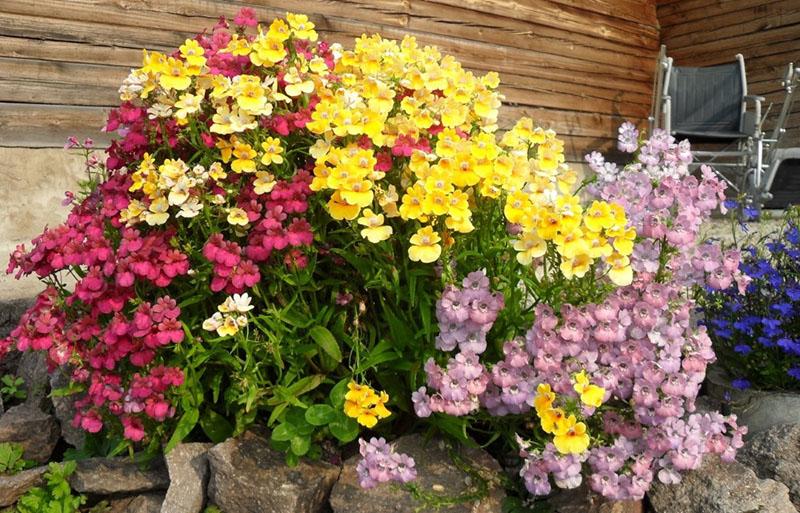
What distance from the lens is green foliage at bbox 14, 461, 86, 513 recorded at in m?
1.95

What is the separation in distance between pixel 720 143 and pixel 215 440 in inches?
218

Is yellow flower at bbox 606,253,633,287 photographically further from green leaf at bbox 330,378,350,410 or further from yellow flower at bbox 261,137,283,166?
yellow flower at bbox 261,137,283,166

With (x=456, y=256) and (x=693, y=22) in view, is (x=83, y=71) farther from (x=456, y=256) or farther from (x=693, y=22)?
(x=693, y=22)

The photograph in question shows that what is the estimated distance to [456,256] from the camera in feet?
5.78

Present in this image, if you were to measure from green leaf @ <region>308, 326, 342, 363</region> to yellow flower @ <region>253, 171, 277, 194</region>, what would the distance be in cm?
34

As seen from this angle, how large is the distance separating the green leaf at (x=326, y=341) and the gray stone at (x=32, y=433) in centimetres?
93

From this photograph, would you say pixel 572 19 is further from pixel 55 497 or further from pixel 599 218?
pixel 55 497

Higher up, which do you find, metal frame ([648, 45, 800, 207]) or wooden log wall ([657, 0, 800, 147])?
wooden log wall ([657, 0, 800, 147])

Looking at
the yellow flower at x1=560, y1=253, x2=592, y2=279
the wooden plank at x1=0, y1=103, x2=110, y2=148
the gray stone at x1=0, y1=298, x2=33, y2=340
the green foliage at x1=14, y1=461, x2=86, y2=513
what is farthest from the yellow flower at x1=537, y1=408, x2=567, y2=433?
the wooden plank at x1=0, y1=103, x2=110, y2=148

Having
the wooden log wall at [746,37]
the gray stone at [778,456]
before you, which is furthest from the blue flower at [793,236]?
the wooden log wall at [746,37]

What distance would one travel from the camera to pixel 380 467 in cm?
161

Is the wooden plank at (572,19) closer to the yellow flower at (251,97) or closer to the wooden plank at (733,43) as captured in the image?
the wooden plank at (733,43)

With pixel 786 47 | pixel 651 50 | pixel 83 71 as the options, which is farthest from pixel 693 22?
pixel 83 71

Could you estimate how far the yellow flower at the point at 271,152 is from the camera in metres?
1.77
